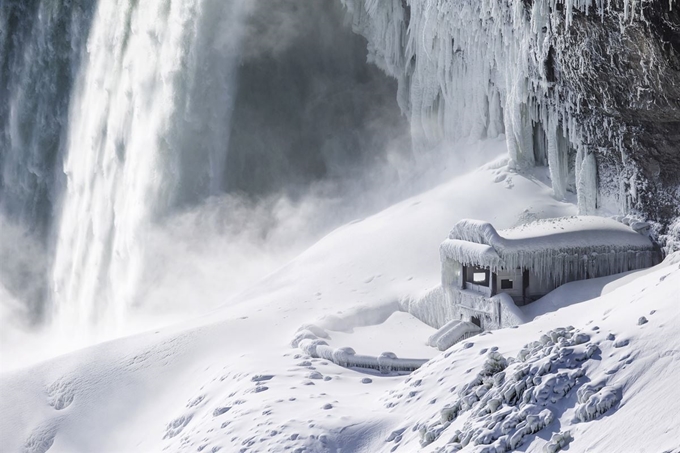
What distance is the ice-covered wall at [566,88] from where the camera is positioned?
2170 cm

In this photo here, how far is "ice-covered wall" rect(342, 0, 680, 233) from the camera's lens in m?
21.7

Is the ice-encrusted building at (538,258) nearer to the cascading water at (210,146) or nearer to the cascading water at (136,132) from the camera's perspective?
the cascading water at (210,146)

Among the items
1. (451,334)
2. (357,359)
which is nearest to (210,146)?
(357,359)

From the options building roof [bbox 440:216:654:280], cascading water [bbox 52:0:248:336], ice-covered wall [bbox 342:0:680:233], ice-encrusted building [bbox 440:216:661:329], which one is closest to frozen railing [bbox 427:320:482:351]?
ice-encrusted building [bbox 440:216:661:329]

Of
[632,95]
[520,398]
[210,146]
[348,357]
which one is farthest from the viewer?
[210,146]

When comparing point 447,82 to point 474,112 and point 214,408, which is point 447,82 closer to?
point 474,112

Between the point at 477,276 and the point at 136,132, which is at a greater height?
the point at 136,132

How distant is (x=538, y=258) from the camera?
23375 millimetres

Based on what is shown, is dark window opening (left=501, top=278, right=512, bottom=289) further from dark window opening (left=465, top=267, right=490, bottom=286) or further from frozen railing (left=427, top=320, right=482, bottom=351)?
frozen railing (left=427, top=320, right=482, bottom=351)

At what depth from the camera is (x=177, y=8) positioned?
40.2 meters

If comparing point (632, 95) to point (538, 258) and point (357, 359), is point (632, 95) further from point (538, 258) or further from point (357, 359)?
point (357, 359)

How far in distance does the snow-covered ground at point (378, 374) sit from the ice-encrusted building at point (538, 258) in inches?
22.6

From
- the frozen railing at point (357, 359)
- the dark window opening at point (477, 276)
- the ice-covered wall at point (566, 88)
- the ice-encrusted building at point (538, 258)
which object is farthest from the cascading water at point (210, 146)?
the ice-encrusted building at point (538, 258)

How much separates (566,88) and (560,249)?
4.11 meters
